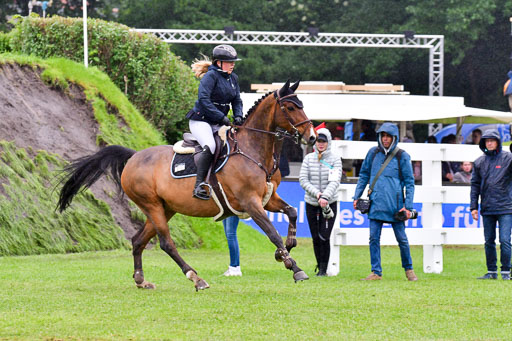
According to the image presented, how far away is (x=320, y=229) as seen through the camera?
1337 cm

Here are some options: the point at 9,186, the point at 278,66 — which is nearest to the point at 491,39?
the point at 278,66

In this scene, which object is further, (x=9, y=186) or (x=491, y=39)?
(x=491, y=39)

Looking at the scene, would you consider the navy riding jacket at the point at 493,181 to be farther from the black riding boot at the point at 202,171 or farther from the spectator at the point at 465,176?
the spectator at the point at 465,176

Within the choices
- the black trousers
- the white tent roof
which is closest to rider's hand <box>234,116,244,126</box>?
the black trousers

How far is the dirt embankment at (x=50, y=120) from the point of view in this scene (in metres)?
18.2

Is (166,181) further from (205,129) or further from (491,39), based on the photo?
(491,39)

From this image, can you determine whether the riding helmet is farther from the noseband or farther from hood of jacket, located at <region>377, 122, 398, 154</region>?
hood of jacket, located at <region>377, 122, 398, 154</region>

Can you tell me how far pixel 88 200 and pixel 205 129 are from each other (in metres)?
7.27

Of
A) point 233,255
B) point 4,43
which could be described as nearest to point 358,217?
point 233,255

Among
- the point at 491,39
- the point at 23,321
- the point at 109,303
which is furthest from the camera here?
the point at 491,39

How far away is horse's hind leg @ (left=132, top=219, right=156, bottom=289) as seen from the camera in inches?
441

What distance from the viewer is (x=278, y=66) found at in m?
46.4

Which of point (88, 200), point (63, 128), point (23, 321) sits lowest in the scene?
point (23, 321)

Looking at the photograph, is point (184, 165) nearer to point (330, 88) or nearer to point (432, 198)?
point (432, 198)
